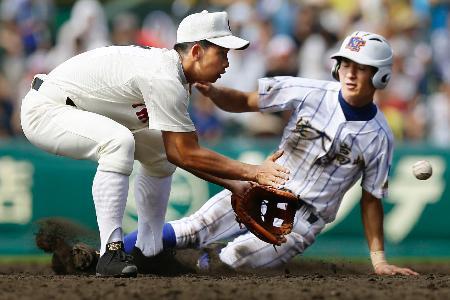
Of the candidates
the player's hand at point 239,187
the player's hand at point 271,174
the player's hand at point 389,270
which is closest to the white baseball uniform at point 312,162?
the player's hand at point 389,270

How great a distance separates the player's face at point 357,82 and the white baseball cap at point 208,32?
0.99 meters

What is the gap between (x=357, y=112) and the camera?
6488 mm

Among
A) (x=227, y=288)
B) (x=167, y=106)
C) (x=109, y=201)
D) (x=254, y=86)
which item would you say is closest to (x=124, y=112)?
(x=167, y=106)

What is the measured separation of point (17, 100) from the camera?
11711 millimetres

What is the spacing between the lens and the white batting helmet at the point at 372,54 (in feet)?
20.8

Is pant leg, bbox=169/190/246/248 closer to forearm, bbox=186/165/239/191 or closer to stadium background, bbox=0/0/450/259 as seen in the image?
forearm, bbox=186/165/239/191

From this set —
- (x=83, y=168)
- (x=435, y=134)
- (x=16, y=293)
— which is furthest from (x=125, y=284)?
(x=435, y=134)

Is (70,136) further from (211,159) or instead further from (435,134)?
(435,134)

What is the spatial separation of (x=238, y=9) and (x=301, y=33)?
1.01 metres

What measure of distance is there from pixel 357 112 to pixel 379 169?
41cm

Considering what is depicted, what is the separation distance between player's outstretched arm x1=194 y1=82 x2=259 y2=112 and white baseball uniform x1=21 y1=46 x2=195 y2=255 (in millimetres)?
640

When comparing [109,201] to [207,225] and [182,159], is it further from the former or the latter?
[207,225]

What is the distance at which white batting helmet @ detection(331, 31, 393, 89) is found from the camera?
20.8 feet

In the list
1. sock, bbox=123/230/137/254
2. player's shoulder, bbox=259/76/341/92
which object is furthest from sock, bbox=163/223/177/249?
player's shoulder, bbox=259/76/341/92
